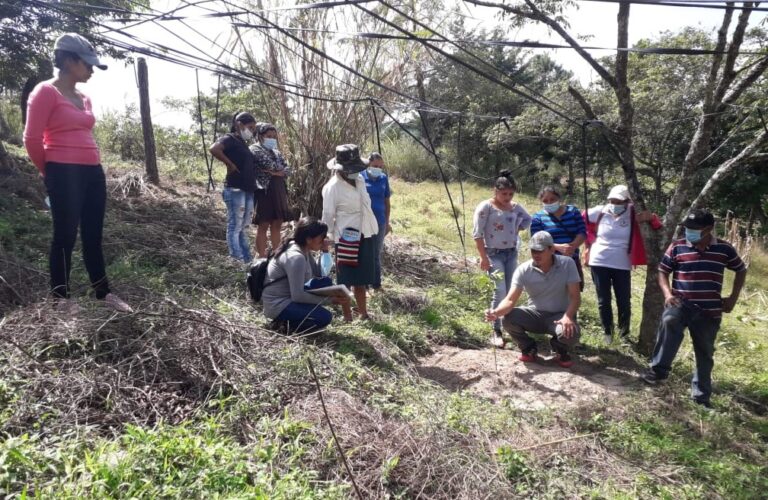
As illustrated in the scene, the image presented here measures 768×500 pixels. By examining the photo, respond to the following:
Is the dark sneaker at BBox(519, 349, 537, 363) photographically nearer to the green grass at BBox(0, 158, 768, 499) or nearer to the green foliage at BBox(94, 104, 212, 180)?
the green grass at BBox(0, 158, 768, 499)

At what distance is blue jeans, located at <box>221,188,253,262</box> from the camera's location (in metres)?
→ 4.84

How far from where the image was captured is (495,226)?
4.44m

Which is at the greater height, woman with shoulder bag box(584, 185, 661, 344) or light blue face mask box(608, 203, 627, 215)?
light blue face mask box(608, 203, 627, 215)

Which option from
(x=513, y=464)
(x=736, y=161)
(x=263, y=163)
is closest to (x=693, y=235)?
(x=736, y=161)

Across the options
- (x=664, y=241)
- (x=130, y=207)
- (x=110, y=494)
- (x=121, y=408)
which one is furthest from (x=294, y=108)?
(x=110, y=494)

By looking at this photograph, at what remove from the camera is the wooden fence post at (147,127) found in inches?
325

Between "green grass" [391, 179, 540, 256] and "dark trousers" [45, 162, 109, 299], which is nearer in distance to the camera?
"dark trousers" [45, 162, 109, 299]

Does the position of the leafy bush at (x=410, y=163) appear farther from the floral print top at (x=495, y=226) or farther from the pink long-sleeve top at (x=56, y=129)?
the pink long-sleeve top at (x=56, y=129)

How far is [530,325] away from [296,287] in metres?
1.79

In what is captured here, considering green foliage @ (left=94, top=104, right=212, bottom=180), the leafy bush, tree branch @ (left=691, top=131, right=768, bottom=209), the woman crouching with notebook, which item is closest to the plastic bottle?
the woman crouching with notebook

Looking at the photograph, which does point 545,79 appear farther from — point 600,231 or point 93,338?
point 93,338

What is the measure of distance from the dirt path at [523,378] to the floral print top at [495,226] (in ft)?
2.96

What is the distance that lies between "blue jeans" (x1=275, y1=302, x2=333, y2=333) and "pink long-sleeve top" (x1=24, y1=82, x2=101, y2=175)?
4.89 feet

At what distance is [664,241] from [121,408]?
3.89 meters
